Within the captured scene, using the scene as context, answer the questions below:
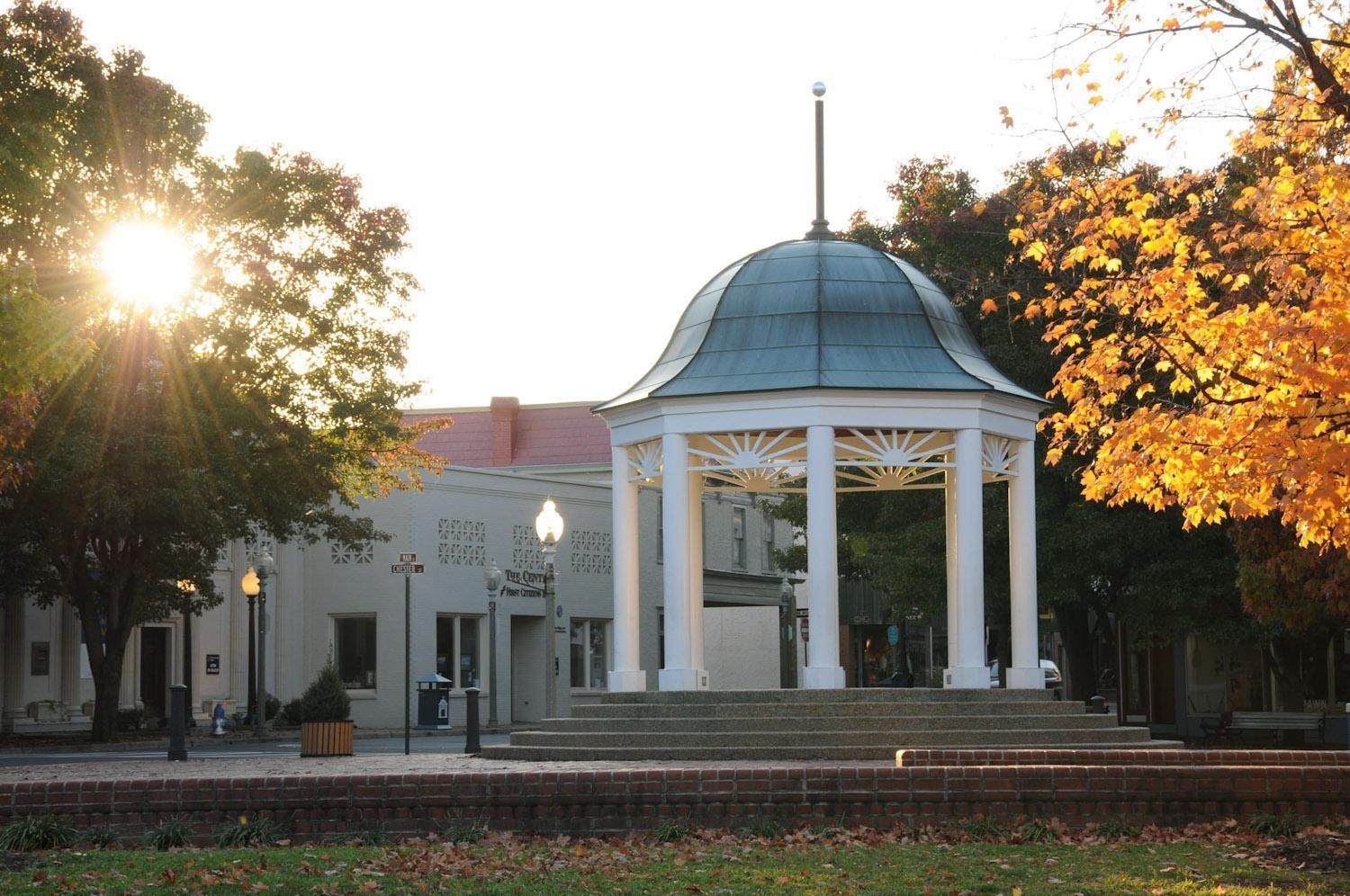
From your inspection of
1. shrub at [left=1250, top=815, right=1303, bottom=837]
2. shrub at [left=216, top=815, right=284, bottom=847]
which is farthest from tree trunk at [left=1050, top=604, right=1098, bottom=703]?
shrub at [left=216, top=815, right=284, bottom=847]

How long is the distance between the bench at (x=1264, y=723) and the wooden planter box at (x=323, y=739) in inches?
726

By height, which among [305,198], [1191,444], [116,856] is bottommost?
[116,856]

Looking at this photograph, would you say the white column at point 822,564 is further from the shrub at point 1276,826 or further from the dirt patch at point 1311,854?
the dirt patch at point 1311,854

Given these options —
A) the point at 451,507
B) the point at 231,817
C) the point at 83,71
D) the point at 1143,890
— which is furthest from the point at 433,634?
the point at 1143,890

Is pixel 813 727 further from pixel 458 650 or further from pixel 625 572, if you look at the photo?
pixel 458 650

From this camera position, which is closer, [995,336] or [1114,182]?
[1114,182]

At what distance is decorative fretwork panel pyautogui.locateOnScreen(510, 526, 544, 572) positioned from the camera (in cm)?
5353

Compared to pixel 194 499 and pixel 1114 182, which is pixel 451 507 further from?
pixel 1114 182

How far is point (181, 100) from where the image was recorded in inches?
1467

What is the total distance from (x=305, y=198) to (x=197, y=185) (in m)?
2.21

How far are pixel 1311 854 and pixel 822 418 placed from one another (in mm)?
11520

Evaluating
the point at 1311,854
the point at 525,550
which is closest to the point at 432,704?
the point at 525,550

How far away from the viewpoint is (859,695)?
23000mm

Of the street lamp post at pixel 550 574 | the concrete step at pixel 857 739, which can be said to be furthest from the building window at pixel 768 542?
the concrete step at pixel 857 739
